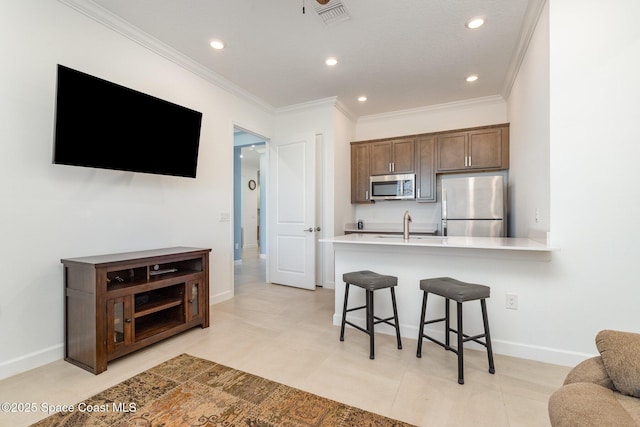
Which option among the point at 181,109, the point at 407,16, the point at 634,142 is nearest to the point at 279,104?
the point at 181,109

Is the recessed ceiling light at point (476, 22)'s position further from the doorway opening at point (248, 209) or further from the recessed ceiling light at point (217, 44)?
the doorway opening at point (248, 209)

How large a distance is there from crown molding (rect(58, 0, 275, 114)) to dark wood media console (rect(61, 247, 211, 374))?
81.1 inches

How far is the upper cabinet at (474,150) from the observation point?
4.03 meters

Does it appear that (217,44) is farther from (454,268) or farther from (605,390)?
(605,390)

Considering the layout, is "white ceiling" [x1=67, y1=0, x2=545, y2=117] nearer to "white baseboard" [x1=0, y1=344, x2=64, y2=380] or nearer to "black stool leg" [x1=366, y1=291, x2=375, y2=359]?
"black stool leg" [x1=366, y1=291, x2=375, y2=359]

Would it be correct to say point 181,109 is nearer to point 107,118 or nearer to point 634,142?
point 107,118

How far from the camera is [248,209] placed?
349 inches

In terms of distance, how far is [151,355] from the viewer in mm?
2332

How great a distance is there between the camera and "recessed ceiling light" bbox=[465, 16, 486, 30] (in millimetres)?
2562

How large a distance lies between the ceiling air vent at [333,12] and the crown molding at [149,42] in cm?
167

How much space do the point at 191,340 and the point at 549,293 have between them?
306cm

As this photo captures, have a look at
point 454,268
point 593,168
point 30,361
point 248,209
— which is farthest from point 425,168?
point 248,209

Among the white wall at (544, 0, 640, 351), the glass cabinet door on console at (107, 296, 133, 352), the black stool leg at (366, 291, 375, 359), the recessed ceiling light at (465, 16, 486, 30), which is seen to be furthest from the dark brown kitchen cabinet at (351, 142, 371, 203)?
the glass cabinet door on console at (107, 296, 133, 352)

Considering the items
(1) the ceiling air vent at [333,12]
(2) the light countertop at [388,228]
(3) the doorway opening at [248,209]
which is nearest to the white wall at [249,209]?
(3) the doorway opening at [248,209]
